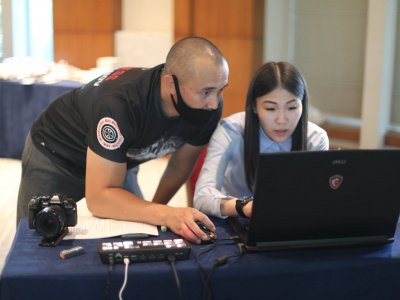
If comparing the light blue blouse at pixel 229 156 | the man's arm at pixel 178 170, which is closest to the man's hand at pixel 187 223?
the light blue blouse at pixel 229 156

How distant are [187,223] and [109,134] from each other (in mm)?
371

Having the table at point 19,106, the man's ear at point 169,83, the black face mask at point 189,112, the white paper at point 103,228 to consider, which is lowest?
the table at point 19,106

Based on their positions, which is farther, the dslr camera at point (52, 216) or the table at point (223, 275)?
the dslr camera at point (52, 216)

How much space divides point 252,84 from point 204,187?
1.19 ft

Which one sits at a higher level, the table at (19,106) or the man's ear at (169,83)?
the man's ear at (169,83)

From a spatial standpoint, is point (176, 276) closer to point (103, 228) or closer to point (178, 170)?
point (103, 228)

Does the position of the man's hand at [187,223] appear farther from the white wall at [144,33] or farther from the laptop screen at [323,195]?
the white wall at [144,33]

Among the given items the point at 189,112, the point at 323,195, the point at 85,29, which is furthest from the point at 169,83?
the point at 85,29

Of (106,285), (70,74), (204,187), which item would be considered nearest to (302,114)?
(204,187)

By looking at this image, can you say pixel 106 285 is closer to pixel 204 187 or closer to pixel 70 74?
pixel 204 187

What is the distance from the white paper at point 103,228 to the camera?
5.56 ft

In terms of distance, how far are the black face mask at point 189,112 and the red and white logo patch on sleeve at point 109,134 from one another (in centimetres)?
20

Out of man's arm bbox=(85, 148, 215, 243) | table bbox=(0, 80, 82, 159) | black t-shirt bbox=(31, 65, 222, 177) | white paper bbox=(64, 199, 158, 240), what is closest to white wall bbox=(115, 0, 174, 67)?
table bbox=(0, 80, 82, 159)

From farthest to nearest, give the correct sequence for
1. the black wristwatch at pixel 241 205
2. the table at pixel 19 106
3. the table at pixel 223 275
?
the table at pixel 19 106 → the black wristwatch at pixel 241 205 → the table at pixel 223 275
